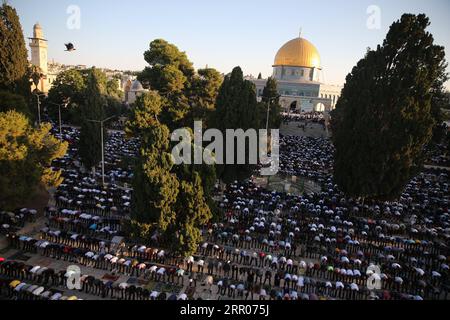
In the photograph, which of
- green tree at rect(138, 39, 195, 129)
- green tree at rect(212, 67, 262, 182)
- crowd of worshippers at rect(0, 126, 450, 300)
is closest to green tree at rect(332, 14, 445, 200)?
crowd of worshippers at rect(0, 126, 450, 300)

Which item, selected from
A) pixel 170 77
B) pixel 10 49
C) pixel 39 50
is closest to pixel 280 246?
pixel 170 77

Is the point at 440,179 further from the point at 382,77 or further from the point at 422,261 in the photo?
the point at 422,261

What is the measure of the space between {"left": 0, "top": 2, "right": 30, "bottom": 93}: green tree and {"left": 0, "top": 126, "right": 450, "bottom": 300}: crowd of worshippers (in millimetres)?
10690

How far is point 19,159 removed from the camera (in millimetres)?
17500

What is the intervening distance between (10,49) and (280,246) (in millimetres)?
29476

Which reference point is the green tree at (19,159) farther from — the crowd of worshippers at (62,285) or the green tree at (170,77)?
the green tree at (170,77)

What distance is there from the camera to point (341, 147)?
25344 mm

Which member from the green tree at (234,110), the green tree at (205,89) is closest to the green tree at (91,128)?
the green tree at (205,89)

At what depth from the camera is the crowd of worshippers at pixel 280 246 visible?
14836 mm

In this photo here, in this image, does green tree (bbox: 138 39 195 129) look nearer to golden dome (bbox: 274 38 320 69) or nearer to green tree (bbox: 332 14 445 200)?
green tree (bbox: 332 14 445 200)

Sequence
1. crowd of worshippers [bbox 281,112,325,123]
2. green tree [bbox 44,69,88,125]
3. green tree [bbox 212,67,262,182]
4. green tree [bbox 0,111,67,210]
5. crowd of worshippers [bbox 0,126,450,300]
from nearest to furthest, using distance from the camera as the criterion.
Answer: crowd of worshippers [bbox 0,126,450,300] → green tree [bbox 0,111,67,210] → green tree [bbox 212,67,262,182] → green tree [bbox 44,69,88,125] → crowd of worshippers [bbox 281,112,325,123]

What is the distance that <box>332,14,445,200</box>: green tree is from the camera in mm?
22234

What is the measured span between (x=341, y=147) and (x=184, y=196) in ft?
50.3
